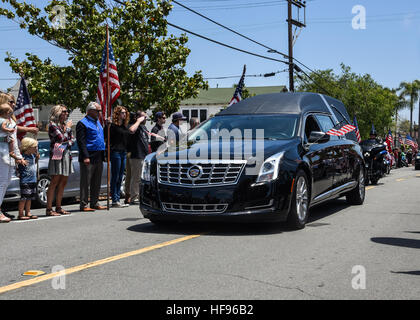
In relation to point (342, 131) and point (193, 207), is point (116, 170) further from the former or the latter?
point (342, 131)

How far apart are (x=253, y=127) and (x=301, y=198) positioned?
139 cm

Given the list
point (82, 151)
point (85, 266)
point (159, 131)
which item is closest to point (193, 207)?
point (85, 266)

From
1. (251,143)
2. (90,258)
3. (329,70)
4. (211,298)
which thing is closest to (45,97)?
(251,143)

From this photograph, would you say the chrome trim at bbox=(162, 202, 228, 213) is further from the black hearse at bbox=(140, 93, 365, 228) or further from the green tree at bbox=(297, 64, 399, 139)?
the green tree at bbox=(297, 64, 399, 139)

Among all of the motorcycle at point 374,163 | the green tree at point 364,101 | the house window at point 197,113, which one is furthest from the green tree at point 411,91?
the motorcycle at point 374,163

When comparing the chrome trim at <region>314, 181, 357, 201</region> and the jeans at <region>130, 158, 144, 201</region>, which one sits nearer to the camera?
the chrome trim at <region>314, 181, 357, 201</region>

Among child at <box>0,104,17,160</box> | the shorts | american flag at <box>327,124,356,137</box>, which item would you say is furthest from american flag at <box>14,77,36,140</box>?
american flag at <box>327,124,356,137</box>

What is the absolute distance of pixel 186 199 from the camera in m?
6.88

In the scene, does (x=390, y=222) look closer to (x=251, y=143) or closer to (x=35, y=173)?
(x=251, y=143)

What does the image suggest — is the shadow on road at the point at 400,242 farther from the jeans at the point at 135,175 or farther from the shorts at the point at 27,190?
the jeans at the point at 135,175

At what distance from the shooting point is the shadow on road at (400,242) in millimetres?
6436

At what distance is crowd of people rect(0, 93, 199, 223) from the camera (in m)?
8.47

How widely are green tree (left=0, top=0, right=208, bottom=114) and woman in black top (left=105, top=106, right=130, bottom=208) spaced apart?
8831 millimetres
